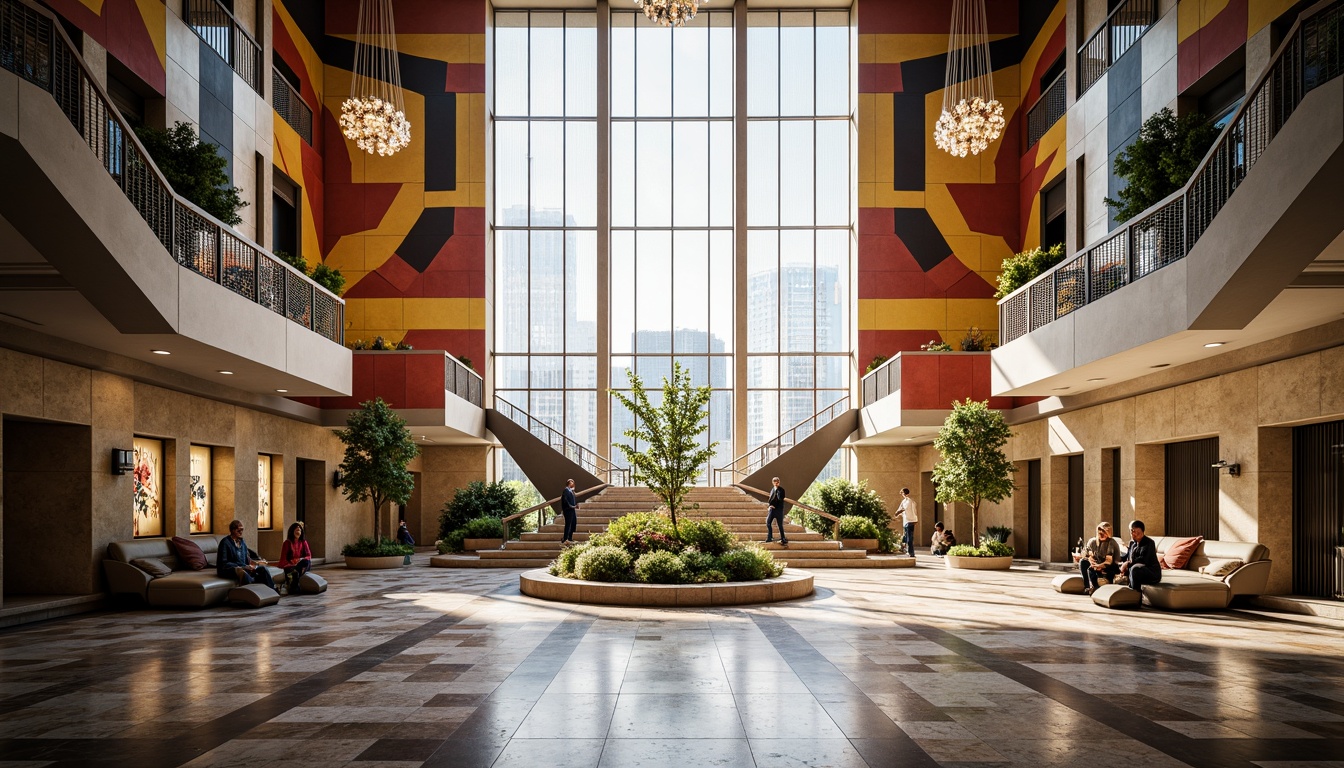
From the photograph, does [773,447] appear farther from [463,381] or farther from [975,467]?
[463,381]

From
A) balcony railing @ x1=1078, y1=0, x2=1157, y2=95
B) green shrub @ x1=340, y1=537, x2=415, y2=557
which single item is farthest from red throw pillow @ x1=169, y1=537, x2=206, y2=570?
balcony railing @ x1=1078, y1=0, x2=1157, y2=95

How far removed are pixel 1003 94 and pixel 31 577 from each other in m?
29.4

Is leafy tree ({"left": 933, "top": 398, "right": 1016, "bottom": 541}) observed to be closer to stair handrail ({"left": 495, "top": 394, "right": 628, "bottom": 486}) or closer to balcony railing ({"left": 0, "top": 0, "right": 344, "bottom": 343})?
stair handrail ({"left": 495, "top": 394, "right": 628, "bottom": 486})

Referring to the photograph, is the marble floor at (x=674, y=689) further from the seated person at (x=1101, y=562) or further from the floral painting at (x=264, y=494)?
the floral painting at (x=264, y=494)

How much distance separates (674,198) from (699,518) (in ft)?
48.6

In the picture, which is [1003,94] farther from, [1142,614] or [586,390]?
[1142,614]

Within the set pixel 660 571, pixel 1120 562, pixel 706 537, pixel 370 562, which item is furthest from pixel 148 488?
pixel 1120 562

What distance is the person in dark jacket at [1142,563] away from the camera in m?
14.5

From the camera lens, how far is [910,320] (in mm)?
32094

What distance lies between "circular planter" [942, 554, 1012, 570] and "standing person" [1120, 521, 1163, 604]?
25.2 ft

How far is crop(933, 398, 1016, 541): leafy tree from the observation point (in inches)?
894

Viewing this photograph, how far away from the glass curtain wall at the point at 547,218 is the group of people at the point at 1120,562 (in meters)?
20.6

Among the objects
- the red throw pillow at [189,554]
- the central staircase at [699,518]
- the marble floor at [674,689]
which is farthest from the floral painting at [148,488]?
the central staircase at [699,518]

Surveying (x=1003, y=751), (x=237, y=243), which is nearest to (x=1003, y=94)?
(x=237, y=243)
